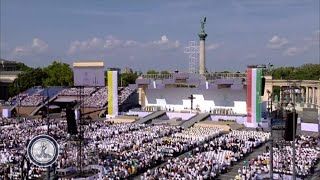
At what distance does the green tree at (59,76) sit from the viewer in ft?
260

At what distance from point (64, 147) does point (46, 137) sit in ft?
46.1

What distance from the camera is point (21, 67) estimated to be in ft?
383

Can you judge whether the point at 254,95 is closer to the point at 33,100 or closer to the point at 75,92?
the point at 75,92

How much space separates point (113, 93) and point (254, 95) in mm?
17672

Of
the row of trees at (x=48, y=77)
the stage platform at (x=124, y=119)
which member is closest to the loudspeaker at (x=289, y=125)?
the stage platform at (x=124, y=119)

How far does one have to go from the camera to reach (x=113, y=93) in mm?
55344

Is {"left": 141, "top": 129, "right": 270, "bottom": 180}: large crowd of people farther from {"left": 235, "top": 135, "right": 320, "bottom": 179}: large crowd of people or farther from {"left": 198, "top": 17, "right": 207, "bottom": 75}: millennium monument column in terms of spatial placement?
{"left": 198, "top": 17, "right": 207, "bottom": 75}: millennium monument column

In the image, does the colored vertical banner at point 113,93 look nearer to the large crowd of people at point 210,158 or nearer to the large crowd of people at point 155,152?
the large crowd of people at point 155,152

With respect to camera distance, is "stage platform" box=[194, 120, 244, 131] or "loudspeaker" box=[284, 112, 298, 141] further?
"stage platform" box=[194, 120, 244, 131]

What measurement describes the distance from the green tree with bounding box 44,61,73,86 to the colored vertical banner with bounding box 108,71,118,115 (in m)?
25.9

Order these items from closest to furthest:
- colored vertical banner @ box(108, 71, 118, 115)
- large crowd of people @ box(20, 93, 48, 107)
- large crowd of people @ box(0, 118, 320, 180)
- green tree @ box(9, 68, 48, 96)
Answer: large crowd of people @ box(0, 118, 320, 180)
colored vertical banner @ box(108, 71, 118, 115)
large crowd of people @ box(20, 93, 48, 107)
green tree @ box(9, 68, 48, 96)

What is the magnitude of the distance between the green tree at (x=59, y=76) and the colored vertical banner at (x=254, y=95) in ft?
134

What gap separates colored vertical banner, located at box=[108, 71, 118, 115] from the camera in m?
55.0

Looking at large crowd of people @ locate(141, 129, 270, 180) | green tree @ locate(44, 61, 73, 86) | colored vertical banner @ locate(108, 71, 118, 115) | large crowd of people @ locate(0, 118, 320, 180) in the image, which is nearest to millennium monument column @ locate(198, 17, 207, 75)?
colored vertical banner @ locate(108, 71, 118, 115)
